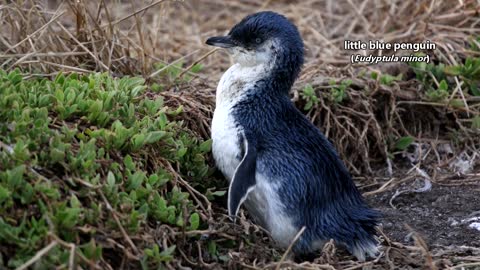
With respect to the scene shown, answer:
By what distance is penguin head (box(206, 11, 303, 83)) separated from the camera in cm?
450

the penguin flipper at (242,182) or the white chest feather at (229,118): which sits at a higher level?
the white chest feather at (229,118)

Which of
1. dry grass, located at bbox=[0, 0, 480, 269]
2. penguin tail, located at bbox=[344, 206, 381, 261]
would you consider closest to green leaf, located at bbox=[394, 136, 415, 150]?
dry grass, located at bbox=[0, 0, 480, 269]

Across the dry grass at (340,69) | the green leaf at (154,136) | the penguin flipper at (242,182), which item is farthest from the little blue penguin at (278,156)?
the green leaf at (154,136)

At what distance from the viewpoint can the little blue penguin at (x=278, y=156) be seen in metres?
4.22

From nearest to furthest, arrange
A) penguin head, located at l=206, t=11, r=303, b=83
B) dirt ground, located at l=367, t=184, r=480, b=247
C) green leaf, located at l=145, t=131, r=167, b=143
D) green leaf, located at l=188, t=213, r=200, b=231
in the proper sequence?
green leaf, located at l=188, t=213, r=200, b=231
green leaf, located at l=145, t=131, r=167, b=143
penguin head, located at l=206, t=11, r=303, b=83
dirt ground, located at l=367, t=184, r=480, b=247

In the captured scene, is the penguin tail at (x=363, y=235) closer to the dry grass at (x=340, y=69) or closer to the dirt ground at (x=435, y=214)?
the dry grass at (x=340, y=69)

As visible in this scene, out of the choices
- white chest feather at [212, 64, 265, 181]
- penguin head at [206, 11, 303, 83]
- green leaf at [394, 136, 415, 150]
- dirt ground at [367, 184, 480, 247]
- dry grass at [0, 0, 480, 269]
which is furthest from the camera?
green leaf at [394, 136, 415, 150]

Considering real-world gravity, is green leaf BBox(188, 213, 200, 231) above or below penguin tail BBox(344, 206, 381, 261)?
above

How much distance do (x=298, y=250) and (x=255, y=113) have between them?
28.8 inches

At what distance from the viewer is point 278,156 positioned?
4.30 metres

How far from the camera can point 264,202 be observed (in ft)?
14.0

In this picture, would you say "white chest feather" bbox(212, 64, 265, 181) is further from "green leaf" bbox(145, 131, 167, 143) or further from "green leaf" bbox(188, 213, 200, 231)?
"green leaf" bbox(188, 213, 200, 231)

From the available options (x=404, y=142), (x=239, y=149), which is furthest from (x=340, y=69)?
(x=239, y=149)

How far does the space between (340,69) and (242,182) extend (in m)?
2.14
